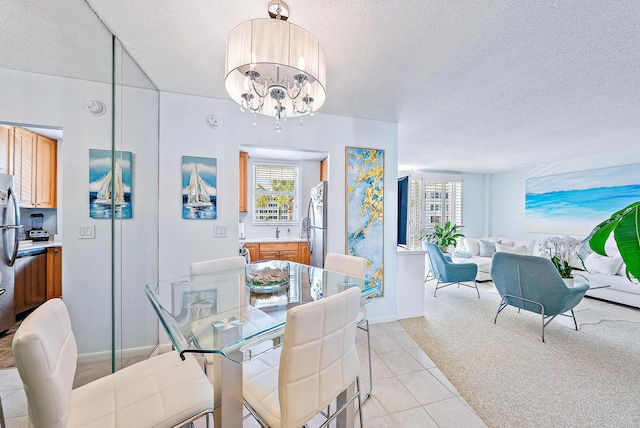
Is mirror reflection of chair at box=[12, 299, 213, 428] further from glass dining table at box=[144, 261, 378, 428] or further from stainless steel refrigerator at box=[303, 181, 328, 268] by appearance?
stainless steel refrigerator at box=[303, 181, 328, 268]

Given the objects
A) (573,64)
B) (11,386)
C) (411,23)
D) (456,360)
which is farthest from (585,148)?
(11,386)

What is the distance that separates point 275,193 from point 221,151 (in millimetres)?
2297

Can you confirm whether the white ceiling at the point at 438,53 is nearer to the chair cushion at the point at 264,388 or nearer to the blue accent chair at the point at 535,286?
the blue accent chair at the point at 535,286

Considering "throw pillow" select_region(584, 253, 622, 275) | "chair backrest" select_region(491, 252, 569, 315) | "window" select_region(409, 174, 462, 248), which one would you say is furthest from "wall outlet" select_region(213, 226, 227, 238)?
"throw pillow" select_region(584, 253, 622, 275)

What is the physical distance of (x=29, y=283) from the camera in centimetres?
170

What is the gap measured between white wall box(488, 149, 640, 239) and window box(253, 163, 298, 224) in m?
5.33

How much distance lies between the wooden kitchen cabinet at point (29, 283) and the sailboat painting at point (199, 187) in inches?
40.3

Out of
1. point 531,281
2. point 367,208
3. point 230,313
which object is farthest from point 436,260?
point 230,313

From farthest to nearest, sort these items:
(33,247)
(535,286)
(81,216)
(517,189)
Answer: (517,189), (535,286), (33,247), (81,216)

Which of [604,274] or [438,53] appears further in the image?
[604,274]

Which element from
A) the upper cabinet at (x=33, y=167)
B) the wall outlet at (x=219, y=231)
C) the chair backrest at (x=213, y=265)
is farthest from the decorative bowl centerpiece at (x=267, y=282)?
the upper cabinet at (x=33, y=167)

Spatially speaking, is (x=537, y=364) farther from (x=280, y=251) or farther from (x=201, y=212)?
(x=201, y=212)

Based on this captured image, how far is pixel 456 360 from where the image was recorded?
2.26 meters

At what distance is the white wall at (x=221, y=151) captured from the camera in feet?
7.95
